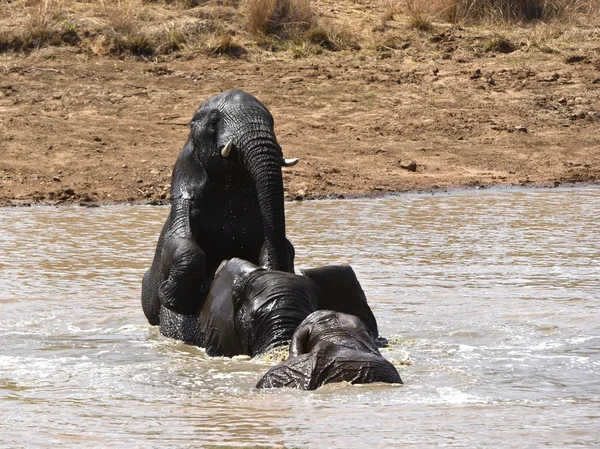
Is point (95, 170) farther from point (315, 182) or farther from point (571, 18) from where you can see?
point (571, 18)

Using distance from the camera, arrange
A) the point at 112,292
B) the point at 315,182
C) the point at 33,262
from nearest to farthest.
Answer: the point at 112,292, the point at 33,262, the point at 315,182

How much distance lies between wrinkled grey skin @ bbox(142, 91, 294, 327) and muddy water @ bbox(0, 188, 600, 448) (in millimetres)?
385

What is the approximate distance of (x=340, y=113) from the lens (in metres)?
15.6

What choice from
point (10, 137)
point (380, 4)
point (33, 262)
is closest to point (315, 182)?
point (10, 137)

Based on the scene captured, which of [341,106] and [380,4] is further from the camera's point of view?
[380,4]

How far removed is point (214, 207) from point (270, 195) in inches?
22.9

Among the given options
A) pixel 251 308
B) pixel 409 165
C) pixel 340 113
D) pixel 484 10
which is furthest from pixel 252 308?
pixel 484 10

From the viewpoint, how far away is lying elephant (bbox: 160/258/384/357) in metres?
6.61

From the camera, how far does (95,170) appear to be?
13.9m

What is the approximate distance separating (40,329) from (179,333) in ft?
3.41

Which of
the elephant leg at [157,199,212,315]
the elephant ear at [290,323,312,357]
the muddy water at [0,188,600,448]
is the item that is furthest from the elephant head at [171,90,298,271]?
the elephant ear at [290,323,312,357]

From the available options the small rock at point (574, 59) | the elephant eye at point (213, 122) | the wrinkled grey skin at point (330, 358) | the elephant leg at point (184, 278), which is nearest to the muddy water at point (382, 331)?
the wrinkled grey skin at point (330, 358)

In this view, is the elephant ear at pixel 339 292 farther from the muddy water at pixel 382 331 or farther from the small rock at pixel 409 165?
the small rock at pixel 409 165

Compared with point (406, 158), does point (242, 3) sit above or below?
above
